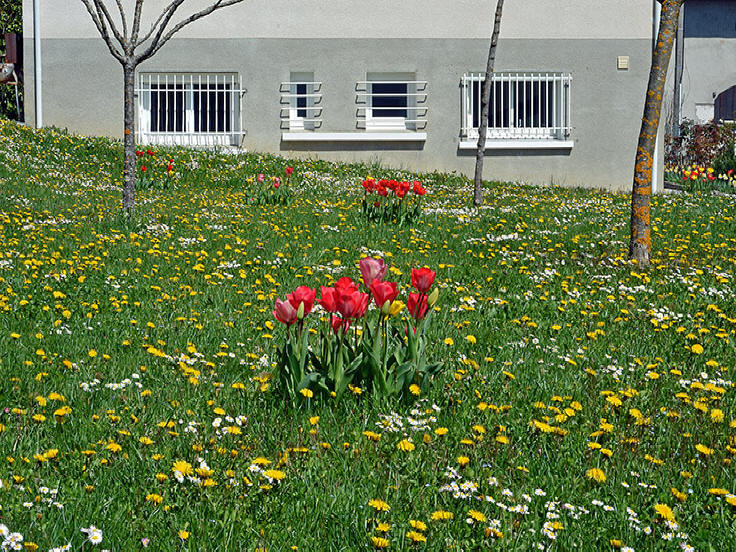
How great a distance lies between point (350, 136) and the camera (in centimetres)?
1783

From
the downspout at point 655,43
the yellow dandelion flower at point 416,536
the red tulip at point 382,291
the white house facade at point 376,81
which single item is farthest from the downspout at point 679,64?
the yellow dandelion flower at point 416,536

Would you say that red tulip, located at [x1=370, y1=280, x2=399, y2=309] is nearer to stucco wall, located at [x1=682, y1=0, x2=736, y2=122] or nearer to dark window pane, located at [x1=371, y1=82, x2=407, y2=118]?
dark window pane, located at [x1=371, y1=82, x2=407, y2=118]

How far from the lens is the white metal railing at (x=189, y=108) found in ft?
58.9

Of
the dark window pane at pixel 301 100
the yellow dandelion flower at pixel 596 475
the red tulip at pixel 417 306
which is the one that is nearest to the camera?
the yellow dandelion flower at pixel 596 475

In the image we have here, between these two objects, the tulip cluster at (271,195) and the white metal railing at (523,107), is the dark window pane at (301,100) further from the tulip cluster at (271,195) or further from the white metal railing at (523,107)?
the tulip cluster at (271,195)

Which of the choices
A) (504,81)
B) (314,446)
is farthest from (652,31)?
(314,446)

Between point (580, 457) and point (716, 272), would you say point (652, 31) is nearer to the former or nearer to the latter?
point (716, 272)

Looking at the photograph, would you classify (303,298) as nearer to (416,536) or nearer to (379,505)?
(379,505)

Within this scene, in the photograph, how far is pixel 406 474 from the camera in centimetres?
293

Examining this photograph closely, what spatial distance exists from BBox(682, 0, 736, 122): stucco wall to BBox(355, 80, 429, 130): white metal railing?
15.7m

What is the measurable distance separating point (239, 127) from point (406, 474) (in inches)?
632

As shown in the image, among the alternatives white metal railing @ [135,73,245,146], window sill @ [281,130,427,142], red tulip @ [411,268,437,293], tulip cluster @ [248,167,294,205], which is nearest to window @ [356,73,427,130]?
window sill @ [281,130,427,142]

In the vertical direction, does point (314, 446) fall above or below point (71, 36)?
below

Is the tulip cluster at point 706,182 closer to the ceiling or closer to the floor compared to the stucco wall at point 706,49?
closer to the floor
